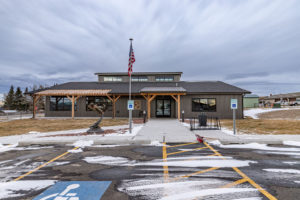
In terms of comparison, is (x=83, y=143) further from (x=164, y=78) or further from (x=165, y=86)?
(x=164, y=78)

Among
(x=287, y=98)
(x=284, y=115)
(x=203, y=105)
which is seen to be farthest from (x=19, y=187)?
(x=287, y=98)

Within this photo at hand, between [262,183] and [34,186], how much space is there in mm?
4880

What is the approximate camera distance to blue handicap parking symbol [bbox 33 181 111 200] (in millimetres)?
2928

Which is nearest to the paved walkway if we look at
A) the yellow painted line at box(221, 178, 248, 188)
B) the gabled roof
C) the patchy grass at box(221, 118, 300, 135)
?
the patchy grass at box(221, 118, 300, 135)

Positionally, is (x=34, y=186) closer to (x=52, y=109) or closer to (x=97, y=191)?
(x=97, y=191)

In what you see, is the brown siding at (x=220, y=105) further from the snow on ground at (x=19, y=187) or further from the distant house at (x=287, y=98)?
the distant house at (x=287, y=98)

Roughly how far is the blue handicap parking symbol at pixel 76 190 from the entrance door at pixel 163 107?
17909 millimetres

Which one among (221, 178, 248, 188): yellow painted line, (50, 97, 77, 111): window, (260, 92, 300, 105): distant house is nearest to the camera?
(221, 178, 248, 188): yellow painted line

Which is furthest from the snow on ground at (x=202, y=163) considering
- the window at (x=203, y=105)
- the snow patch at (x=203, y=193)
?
the window at (x=203, y=105)

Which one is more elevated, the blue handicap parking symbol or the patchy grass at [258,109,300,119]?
the patchy grass at [258,109,300,119]

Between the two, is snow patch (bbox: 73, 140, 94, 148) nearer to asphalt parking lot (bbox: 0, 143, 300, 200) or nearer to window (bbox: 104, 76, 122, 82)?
asphalt parking lot (bbox: 0, 143, 300, 200)

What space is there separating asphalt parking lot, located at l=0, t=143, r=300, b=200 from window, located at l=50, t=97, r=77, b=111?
17427 millimetres

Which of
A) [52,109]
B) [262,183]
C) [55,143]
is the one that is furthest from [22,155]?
[52,109]

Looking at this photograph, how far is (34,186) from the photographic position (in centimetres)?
339
